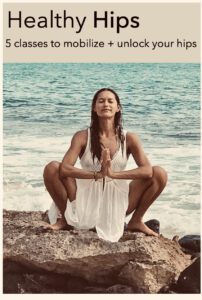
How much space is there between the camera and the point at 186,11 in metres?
3.85

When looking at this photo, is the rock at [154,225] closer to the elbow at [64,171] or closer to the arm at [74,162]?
the arm at [74,162]

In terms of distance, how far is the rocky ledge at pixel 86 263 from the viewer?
362 cm

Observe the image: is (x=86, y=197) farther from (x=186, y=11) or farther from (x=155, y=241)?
(x=186, y=11)

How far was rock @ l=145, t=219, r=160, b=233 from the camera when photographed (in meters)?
3.88

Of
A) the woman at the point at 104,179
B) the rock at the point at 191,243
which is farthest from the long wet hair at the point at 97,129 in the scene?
the rock at the point at 191,243

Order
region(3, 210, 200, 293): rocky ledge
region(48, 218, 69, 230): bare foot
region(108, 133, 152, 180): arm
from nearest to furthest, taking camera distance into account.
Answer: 1. region(3, 210, 200, 293): rocky ledge
2. region(108, 133, 152, 180): arm
3. region(48, 218, 69, 230): bare foot

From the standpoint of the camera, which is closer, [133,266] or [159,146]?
[133,266]

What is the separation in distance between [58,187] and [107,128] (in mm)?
497

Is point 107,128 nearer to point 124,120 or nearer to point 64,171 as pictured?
point 124,120

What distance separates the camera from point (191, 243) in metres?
3.87

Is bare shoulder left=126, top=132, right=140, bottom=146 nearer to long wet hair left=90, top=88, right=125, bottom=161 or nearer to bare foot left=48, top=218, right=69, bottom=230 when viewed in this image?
long wet hair left=90, top=88, right=125, bottom=161

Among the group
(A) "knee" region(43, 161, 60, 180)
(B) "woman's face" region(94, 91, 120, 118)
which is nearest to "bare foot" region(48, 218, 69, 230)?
(A) "knee" region(43, 161, 60, 180)
